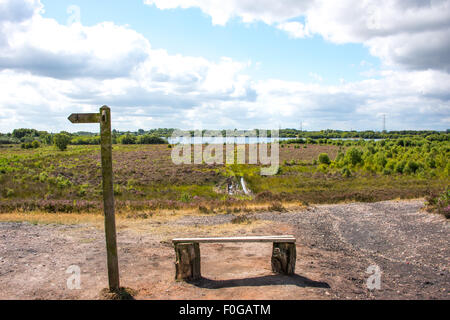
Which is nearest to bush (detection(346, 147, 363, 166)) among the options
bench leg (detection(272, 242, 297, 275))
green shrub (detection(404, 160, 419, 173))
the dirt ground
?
green shrub (detection(404, 160, 419, 173))

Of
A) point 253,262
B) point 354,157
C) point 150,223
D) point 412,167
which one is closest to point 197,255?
point 253,262

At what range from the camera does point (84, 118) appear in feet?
18.3

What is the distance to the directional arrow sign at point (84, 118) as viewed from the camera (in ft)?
18.0

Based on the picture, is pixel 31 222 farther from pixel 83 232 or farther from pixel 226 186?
pixel 226 186

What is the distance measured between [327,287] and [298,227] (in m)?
5.86

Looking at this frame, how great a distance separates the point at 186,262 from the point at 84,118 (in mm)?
3127

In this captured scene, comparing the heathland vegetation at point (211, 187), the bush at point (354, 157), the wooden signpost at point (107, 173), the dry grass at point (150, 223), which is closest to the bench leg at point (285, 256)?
the wooden signpost at point (107, 173)

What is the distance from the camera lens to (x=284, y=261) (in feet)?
21.4

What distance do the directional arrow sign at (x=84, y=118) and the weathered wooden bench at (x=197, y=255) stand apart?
8.59 feet

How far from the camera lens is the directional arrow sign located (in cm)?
548

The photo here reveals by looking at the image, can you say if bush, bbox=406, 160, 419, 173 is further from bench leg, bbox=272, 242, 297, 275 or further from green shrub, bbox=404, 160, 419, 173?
bench leg, bbox=272, 242, 297, 275

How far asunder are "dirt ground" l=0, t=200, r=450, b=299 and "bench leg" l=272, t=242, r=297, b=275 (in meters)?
0.26
